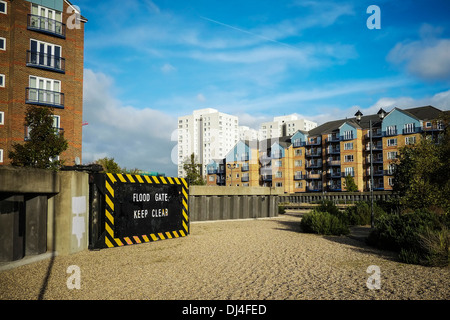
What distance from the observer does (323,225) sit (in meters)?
15.0

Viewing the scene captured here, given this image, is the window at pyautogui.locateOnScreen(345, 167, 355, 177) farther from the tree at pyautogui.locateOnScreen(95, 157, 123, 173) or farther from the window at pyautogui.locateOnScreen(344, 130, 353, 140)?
the tree at pyautogui.locateOnScreen(95, 157, 123, 173)

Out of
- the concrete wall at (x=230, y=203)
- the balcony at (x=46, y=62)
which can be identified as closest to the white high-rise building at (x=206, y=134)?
the balcony at (x=46, y=62)

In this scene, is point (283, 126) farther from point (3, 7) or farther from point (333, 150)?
point (3, 7)

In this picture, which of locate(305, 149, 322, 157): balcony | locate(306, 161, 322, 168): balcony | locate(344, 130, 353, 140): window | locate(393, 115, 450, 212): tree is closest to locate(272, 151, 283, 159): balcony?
locate(305, 149, 322, 157): balcony

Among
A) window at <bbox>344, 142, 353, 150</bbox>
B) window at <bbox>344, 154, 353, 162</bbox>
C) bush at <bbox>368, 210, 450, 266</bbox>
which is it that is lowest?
bush at <bbox>368, 210, 450, 266</bbox>

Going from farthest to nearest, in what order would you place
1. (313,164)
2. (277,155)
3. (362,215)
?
(277,155) < (313,164) < (362,215)

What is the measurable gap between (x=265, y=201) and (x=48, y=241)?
16433 mm

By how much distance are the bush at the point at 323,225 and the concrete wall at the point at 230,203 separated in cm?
626

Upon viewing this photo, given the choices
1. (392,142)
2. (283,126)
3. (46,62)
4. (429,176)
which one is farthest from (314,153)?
(283,126)

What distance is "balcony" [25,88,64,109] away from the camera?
28484 millimetres

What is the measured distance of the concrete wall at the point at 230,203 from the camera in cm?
1925

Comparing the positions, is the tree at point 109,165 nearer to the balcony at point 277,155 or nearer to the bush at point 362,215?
the bush at point 362,215

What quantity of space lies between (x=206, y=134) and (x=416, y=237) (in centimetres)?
14999

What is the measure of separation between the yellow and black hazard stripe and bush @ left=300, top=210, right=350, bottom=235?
5.65m
